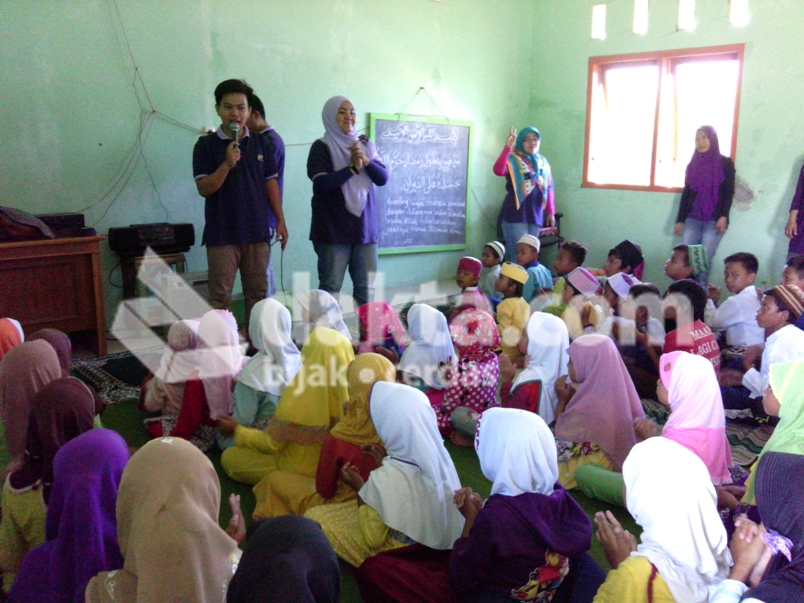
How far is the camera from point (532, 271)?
13.6ft

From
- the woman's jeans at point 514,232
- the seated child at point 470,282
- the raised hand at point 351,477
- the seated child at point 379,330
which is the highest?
the woman's jeans at point 514,232

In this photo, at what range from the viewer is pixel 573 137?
21.2 ft

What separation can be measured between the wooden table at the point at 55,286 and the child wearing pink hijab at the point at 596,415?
109 inches

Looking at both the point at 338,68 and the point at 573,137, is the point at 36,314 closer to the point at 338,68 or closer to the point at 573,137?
the point at 338,68

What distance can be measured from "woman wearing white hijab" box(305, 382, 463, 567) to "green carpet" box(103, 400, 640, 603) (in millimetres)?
150

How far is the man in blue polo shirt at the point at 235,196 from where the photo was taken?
3.52 meters

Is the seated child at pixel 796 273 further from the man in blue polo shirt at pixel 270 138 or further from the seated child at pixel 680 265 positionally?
the man in blue polo shirt at pixel 270 138

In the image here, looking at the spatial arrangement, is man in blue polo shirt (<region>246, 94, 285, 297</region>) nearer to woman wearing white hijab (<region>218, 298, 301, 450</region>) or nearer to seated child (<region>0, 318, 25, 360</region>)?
woman wearing white hijab (<region>218, 298, 301, 450</region>)

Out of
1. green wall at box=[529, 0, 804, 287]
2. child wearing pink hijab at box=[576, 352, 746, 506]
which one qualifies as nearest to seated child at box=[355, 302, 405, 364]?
child wearing pink hijab at box=[576, 352, 746, 506]

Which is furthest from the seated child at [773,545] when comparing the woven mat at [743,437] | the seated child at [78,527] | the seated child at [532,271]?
the seated child at [532,271]

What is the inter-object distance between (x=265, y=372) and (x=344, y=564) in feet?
2.74

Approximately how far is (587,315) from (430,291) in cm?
254

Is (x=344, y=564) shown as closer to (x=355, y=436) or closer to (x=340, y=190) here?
(x=355, y=436)

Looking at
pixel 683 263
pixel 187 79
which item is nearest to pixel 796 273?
pixel 683 263
